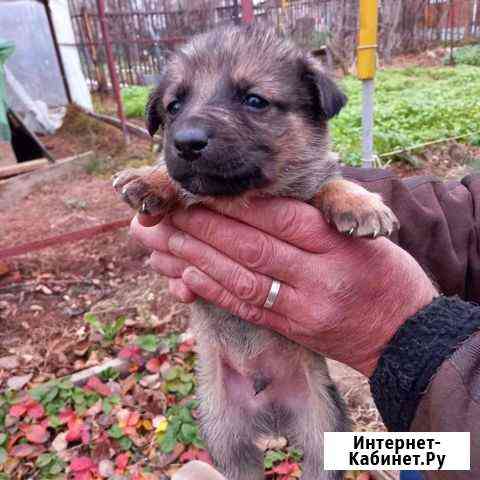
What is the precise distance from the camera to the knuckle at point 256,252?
1.97 meters

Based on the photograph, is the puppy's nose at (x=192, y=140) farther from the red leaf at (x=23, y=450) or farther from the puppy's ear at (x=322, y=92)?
the red leaf at (x=23, y=450)

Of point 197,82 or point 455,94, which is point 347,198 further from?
point 455,94

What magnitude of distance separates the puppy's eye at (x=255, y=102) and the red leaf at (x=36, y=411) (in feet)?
7.68

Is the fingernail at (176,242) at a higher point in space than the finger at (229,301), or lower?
higher

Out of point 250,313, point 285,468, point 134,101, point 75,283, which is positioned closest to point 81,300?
point 75,283

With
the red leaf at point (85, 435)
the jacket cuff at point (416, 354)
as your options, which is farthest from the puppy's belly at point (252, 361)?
the red leaf at point (85, 435)

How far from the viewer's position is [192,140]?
1.83 metres

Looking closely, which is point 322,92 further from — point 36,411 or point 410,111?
point 410,111

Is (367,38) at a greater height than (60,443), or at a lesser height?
greater

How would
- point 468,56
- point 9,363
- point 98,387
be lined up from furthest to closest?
point 468,56, point 9,363, point 98,387

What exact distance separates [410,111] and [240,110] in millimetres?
7712

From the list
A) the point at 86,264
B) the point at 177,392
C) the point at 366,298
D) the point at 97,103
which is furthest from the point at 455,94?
the point at 366,298

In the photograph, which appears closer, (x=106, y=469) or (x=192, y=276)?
(x=192, y=276)

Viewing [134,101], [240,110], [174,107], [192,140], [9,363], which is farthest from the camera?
[134,101]
